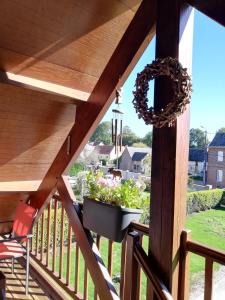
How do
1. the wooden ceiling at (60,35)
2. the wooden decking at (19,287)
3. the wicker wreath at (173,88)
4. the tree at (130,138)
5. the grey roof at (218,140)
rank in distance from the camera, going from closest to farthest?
1. the wicker wreath at (173,88)
2. the wooden ceiling at (60,35)
3. the grey roof at (218,140)
4. the tree at (130,138)
5. the wooden decking at (19,287)

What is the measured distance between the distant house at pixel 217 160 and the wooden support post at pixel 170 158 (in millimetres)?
461

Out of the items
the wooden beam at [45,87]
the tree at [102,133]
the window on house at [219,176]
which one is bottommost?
the window on house at [219,176]

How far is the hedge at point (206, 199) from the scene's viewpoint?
86.6 inches

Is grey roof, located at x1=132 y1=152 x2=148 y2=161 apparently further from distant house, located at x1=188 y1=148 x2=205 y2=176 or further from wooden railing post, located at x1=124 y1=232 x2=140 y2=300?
wooden railing post, located at x1=124 y1=232 x2=140 y2=300

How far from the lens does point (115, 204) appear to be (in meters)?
1.76

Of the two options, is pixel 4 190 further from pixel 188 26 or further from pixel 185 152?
pixel 188 26

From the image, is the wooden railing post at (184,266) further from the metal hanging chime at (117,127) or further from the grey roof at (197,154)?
the metal hanging chime at (117,127)

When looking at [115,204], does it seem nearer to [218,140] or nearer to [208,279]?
[208,279]

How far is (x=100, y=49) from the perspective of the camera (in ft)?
6.92

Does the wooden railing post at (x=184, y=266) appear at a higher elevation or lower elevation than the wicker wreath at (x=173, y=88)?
lower

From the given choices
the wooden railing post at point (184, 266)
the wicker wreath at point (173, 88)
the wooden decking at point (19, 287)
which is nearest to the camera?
the wicker wreath at point (173, 88)

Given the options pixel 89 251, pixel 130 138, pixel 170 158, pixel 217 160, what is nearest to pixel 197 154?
pixel 217 160

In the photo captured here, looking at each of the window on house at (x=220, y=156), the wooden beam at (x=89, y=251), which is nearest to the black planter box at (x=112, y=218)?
the wooden beam at (x=89, y=251)

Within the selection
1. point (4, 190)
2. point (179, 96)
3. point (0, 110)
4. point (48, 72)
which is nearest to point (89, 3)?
point (48, 72)
